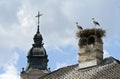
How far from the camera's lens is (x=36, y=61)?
66188mm

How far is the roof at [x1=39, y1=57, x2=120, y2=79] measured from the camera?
101ft

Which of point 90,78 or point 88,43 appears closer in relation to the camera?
point 90,78

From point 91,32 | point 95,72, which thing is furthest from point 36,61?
point 95,72

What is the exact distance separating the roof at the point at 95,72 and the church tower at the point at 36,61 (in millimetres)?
30614

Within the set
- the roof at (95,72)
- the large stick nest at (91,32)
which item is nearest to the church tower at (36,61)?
the roof at (95,72)

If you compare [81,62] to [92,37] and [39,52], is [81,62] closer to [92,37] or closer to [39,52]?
[92,37]

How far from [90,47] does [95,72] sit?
2.51 m

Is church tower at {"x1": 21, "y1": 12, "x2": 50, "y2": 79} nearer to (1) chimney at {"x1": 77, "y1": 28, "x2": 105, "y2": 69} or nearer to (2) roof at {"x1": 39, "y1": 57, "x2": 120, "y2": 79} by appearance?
(2) roof at {"x1": 39, "y1": 57, "x2": 120, "y2": 79}

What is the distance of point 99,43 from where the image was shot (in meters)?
33.7

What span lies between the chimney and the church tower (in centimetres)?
3098

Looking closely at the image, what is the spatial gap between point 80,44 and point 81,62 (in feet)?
4.04

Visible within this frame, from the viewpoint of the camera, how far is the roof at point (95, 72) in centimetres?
3087

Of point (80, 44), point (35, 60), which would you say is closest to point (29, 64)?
point (35, 60)

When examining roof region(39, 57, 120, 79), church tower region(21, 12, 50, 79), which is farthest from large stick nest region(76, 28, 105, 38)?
church tower region(21, 12, 50, 79)
